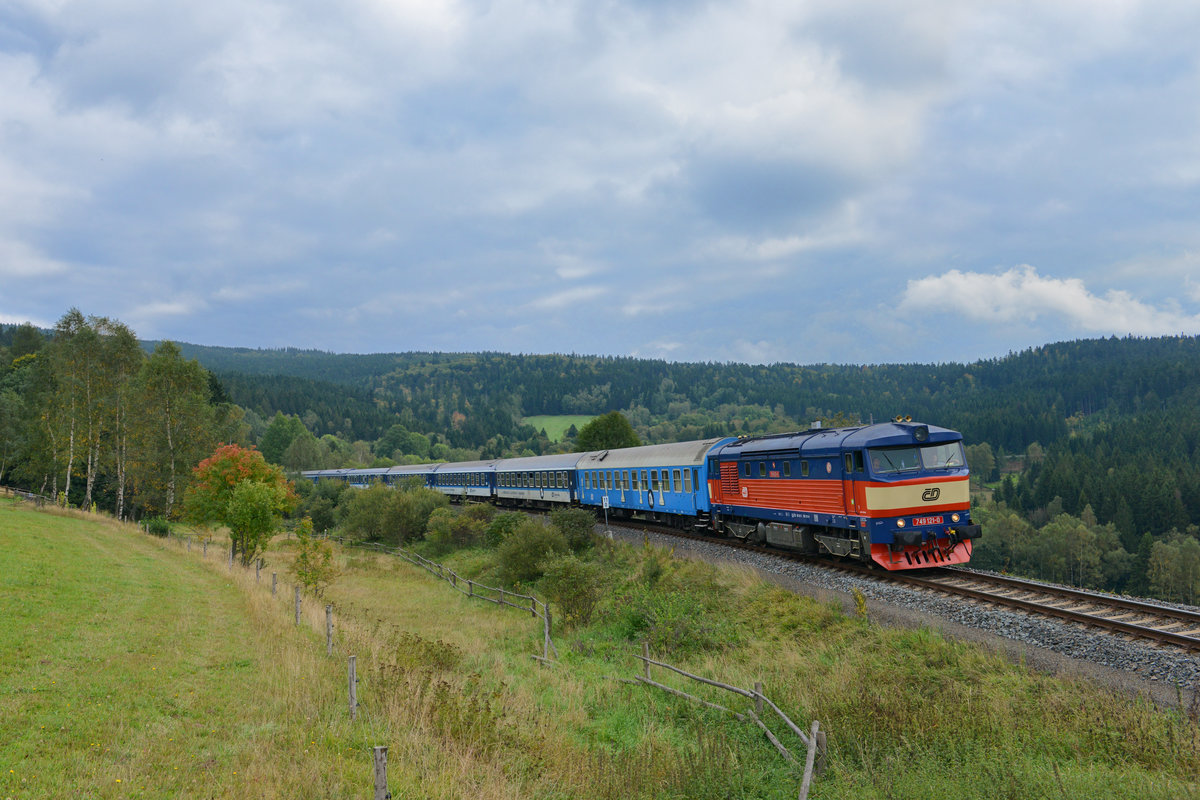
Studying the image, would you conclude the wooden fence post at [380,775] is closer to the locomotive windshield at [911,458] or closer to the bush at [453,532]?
the locomotive windshield at [911,458]

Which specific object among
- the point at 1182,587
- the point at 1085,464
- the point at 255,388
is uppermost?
the point at 255,388

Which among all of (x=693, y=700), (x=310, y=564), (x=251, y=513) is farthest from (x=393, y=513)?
(x=693, y=700)

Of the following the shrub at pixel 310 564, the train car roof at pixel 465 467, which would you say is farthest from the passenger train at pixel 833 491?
the train car roof at pixel 465 467

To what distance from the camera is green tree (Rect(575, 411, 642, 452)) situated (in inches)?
3074

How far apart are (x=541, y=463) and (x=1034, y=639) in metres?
36.3

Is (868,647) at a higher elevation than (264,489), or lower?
lower

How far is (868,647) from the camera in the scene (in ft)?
43.6

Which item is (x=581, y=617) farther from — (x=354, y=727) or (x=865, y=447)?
(x=354, y=727)

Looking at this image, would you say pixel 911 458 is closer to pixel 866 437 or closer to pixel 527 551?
pixel 866 437

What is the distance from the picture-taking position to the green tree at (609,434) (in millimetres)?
78069

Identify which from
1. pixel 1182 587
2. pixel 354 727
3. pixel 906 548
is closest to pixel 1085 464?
pixel 1182 587

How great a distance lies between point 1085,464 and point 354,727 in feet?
417

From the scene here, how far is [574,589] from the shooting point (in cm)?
2122

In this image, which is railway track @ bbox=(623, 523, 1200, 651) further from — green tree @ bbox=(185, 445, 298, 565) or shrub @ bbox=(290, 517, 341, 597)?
green tree @ bbox=(185, 445, 298, 565)
